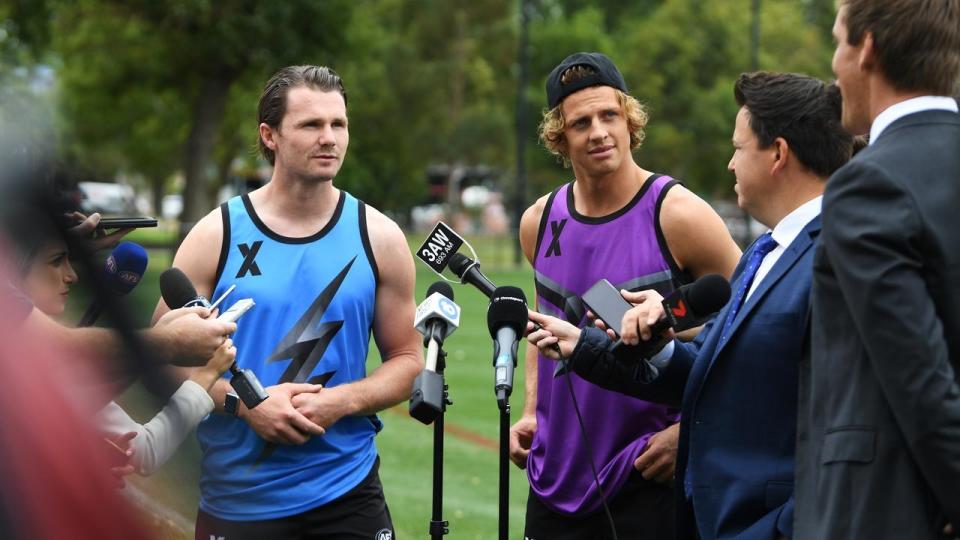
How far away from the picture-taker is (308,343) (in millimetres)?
4449

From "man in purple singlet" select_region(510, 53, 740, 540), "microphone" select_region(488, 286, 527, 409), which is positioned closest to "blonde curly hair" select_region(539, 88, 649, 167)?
"man in purple singlet" select_region(510, 53, 740, 540)

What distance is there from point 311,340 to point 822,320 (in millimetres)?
2026

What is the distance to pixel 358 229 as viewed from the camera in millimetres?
4602

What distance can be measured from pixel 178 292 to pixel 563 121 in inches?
71.2

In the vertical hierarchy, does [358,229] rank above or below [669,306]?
above

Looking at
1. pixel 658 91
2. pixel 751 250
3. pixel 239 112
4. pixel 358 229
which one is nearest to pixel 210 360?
pixel 358 229

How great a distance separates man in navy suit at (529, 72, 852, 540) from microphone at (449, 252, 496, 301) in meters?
0.44

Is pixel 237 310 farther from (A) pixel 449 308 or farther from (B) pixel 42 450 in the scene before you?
(B) pixel 42 450

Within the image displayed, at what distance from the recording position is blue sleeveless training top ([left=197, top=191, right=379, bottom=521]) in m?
4.37

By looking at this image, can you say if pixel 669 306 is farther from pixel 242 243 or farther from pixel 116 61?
pixel 116 61

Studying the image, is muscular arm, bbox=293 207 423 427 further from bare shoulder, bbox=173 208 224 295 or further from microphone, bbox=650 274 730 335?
microphone, bbox=650 274 730 335

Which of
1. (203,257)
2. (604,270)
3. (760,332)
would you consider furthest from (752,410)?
(203,257)

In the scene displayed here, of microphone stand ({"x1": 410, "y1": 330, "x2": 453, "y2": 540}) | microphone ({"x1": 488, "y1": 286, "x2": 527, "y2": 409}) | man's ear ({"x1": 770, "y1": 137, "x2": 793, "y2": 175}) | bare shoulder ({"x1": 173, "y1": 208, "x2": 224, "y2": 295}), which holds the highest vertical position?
man's ear ({"x1": 770, "y1": 137, "x2": 793, "y2": 175})

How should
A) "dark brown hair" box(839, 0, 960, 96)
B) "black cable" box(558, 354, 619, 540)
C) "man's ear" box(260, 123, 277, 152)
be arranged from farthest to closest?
"man's ear" box(260, 123, 277, 152), "black cable" box(558, 354, 619, 540), "dark brown hair" box(839, 0, 960, 96)
